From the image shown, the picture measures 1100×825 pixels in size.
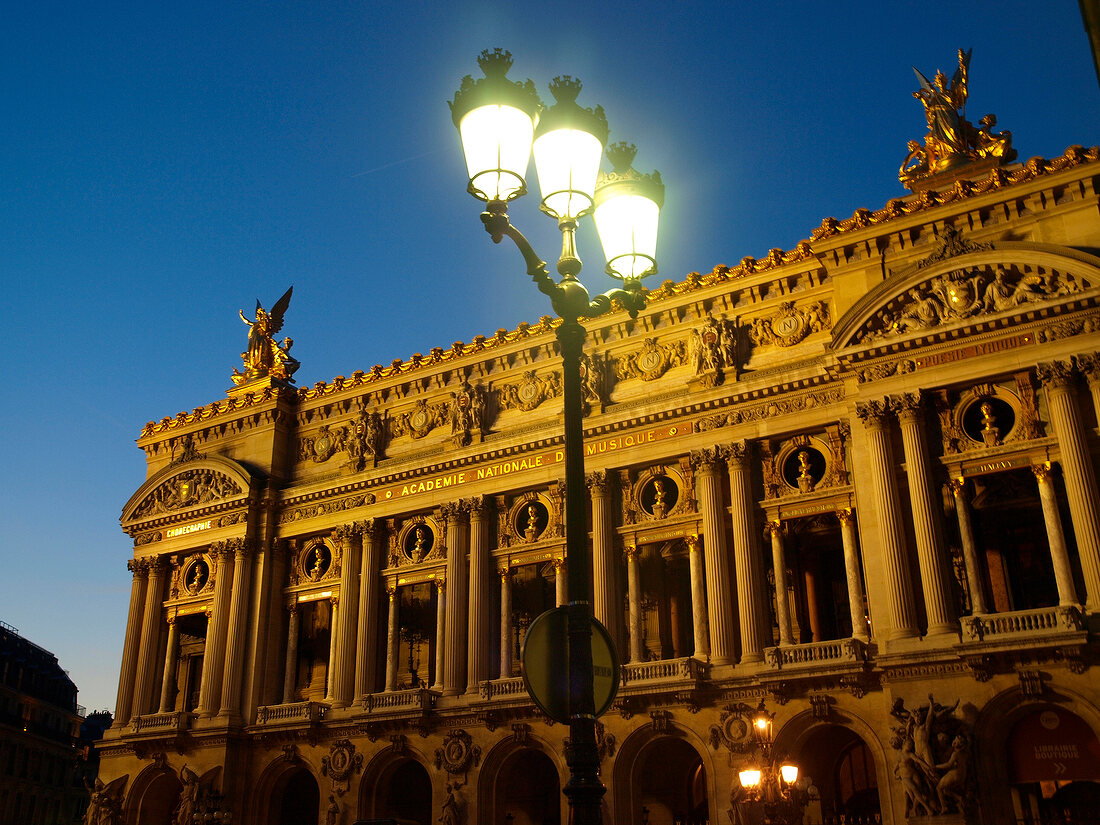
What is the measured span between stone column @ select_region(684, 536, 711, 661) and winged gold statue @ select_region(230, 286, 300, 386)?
60.4ft

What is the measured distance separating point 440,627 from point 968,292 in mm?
17545

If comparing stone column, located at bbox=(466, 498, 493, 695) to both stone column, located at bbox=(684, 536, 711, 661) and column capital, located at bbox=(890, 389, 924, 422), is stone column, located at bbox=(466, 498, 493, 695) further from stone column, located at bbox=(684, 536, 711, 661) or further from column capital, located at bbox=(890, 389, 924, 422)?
column capital, located at bbox=(890, 389, 924, 422)

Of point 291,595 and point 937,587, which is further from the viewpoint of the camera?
point 291,595

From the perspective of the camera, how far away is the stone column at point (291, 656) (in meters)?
34.4

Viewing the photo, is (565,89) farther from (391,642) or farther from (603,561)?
(391,642)

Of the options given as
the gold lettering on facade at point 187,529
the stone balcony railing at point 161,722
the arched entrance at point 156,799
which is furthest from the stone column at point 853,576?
the arched entrance at point 156,799

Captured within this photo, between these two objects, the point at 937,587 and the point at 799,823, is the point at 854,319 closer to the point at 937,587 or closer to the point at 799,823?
the point at 937,587

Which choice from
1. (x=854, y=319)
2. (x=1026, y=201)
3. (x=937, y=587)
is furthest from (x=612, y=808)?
(x=1026, y=201)

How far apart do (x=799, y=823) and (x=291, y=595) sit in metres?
18.7

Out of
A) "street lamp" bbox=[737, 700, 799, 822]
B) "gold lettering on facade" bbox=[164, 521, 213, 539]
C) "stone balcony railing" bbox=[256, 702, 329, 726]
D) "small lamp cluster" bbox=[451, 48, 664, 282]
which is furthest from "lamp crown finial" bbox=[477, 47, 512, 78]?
"gold lettering on facade" bbox=[164, 521, 213, 539]

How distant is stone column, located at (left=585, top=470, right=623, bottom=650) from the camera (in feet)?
95.1

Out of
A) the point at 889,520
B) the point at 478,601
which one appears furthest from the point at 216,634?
the point at 889,520

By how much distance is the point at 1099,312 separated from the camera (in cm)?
2420

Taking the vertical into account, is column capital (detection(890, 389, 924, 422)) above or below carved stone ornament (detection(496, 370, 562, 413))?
below
